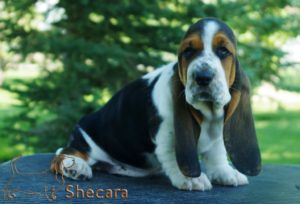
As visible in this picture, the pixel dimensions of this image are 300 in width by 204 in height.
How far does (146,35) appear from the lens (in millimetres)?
6598

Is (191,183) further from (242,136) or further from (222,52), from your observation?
(222,52)

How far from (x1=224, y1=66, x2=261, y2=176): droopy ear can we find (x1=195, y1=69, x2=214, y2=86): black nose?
16.3 inches

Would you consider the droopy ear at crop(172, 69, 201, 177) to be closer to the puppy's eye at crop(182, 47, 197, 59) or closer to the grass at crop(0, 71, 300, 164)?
the puppy's eye at crop(182, 47, 197, 59)

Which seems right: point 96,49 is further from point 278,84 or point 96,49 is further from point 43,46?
point 278,84

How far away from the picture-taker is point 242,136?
3553mm

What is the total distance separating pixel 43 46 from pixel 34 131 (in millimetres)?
1160

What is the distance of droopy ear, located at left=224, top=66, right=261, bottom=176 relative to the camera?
352 cm

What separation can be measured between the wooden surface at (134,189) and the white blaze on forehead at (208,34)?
0.96 metres

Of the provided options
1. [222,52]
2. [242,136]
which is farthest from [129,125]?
[222,52]

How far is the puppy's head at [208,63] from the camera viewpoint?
316 centimetres

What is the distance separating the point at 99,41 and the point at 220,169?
321cm

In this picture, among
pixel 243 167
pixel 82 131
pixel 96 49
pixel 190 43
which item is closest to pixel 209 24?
pixel 190 43

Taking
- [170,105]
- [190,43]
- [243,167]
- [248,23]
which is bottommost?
[243,167]

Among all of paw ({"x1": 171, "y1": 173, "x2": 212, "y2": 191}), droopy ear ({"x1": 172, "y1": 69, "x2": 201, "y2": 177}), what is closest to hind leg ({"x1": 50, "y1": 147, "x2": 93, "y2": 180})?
paw ({"x1": 171, "y1": 173, "x2": 212, "y2": 191})
